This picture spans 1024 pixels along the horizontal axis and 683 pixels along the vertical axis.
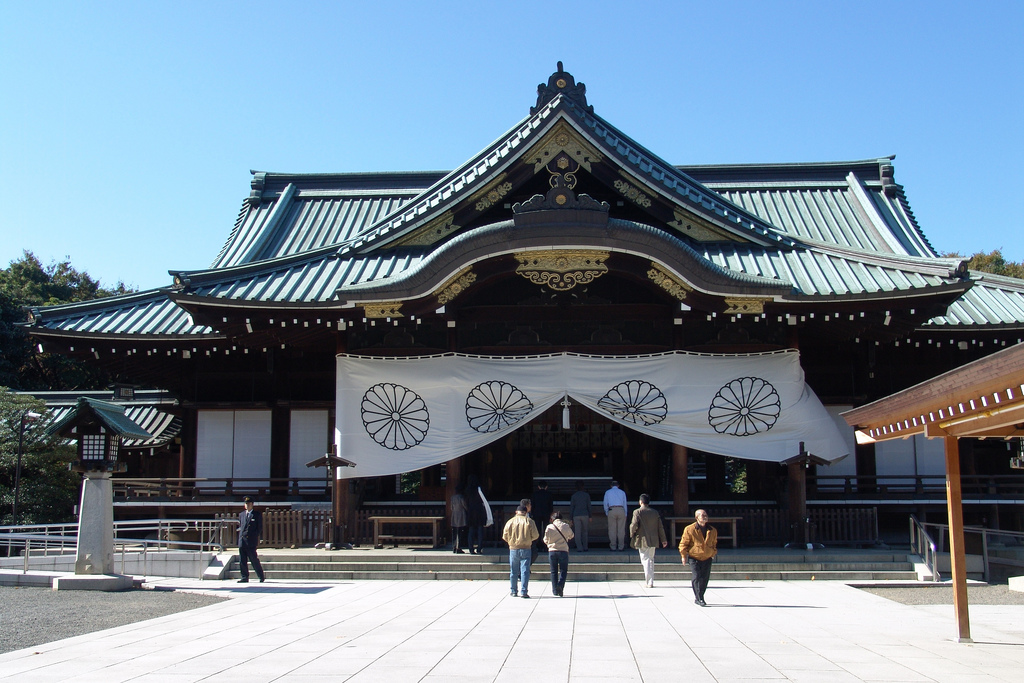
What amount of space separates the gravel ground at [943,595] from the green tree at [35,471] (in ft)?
60.0

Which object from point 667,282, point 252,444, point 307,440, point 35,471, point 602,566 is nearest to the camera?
point 602,566

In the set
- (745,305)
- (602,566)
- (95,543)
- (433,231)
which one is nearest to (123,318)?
(95,543)

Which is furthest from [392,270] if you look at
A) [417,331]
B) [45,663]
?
[45,663]

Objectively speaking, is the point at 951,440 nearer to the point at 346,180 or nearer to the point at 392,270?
the point at 392,270

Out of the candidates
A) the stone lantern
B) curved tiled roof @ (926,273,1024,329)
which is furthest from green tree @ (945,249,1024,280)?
the stone lantern

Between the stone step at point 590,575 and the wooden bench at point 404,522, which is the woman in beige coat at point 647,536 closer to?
the stone step at point 590,575

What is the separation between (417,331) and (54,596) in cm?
783

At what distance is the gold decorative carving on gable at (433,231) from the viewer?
55.1ft

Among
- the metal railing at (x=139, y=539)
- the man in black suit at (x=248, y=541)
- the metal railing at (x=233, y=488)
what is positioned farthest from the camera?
the metal railing at (x=233, y=488)

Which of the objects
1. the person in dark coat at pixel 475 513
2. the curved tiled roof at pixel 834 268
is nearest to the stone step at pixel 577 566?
the person in dark coat at pixel 475 513

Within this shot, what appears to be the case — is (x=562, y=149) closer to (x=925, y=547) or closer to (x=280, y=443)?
(x=280, y=443)

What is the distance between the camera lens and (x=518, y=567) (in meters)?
12.1

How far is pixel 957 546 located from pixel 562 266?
8.39 m

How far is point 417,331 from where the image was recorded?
54.4ft
